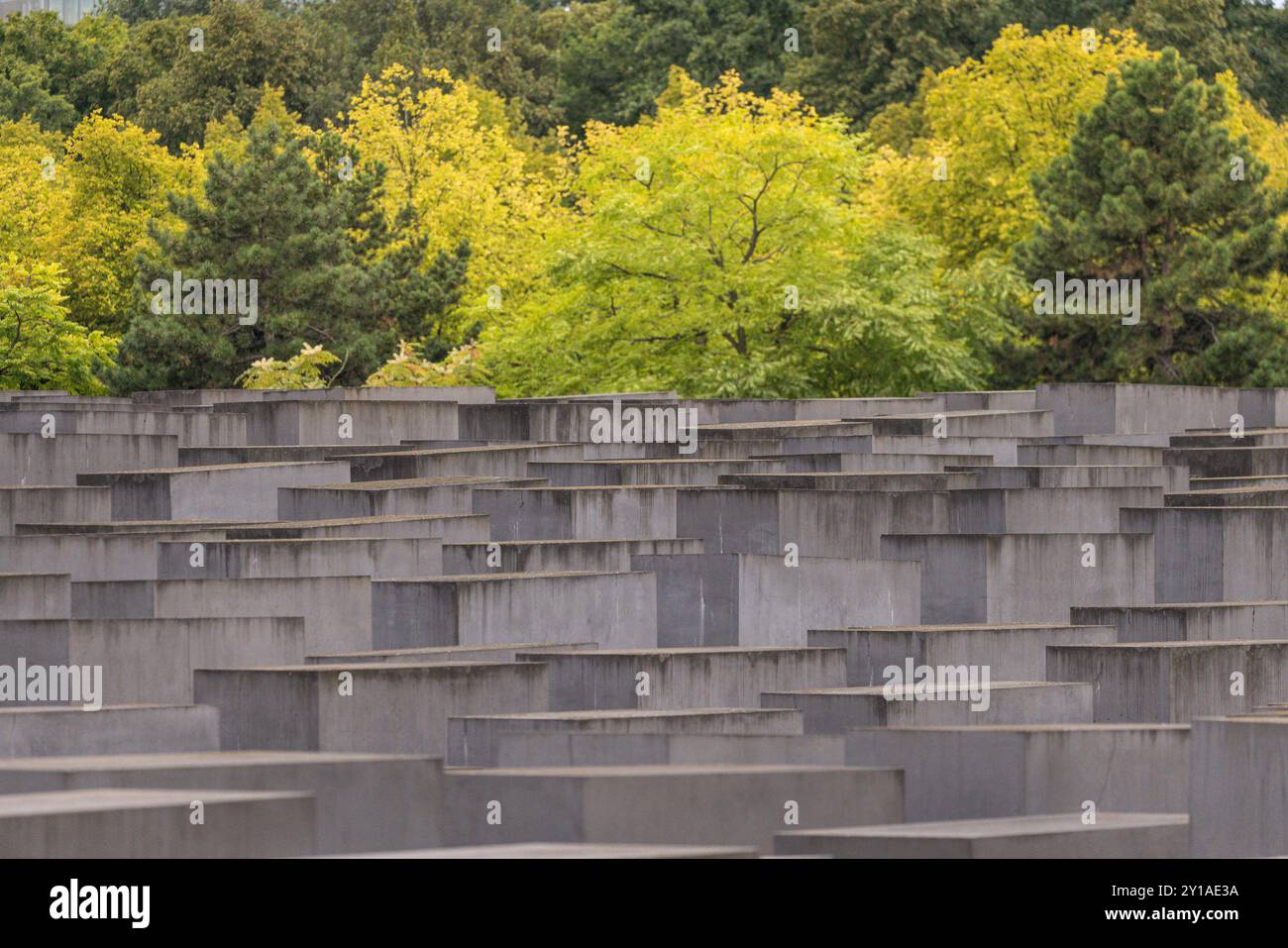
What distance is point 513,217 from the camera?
43.8 meters

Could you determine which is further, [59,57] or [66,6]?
[66,6]

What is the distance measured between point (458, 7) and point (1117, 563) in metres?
65.5

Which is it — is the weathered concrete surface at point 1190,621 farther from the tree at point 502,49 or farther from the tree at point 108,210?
the tree at point 502,49

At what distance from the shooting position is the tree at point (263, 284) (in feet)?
110

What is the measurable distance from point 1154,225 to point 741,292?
20.2 feet

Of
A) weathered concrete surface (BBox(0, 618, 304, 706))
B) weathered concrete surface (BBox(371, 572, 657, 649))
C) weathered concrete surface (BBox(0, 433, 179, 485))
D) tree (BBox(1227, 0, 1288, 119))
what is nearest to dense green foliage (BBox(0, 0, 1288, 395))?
weathered concrete surface (BBox(0, 433, 179, 485))

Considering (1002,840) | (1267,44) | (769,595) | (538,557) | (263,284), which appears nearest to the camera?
(1002,840)

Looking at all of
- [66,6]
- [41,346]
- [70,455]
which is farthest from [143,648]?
[66,6]

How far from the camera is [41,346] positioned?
112ft

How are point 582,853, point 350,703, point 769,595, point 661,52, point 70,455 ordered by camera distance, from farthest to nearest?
point 661,52
point 70,455
point 769,595
point 350,703
point 582,853

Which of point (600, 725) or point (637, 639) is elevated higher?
point (637, 639)

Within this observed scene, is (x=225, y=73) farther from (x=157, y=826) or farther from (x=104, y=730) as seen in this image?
(x=157, y=826)

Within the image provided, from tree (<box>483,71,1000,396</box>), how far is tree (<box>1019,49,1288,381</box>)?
60.2 inches

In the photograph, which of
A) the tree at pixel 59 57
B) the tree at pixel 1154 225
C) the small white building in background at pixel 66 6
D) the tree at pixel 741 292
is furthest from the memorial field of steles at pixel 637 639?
the small white building in background at pixel 66 6
